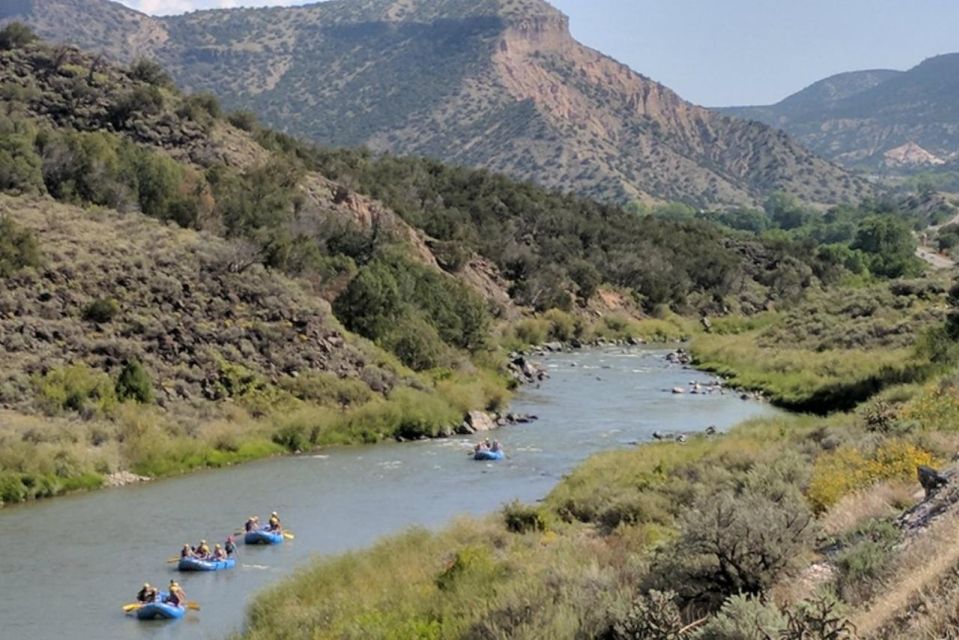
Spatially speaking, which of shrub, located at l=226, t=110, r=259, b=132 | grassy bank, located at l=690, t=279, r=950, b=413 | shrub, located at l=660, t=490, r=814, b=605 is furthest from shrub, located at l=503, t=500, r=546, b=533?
shrub, located at l=226, t=110, r=259, b=132

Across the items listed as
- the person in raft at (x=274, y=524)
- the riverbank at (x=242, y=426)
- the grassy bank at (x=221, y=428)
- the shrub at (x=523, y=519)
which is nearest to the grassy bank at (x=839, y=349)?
the riverbank at (x=242, y=426)

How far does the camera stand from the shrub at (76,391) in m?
45.8

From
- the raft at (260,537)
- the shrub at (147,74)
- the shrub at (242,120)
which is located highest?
the shrub at (147,74)

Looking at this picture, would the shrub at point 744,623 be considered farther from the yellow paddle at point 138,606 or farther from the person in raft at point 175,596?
the yellow paddle at point 138,606

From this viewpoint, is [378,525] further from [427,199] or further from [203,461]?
[427,199]

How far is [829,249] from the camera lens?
5709 inches

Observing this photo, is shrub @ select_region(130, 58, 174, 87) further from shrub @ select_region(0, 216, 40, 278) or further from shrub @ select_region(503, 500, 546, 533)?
shrub @ select_region(503, 500, 546, 533)

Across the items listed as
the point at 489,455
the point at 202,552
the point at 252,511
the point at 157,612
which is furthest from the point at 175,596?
the point at 489,455

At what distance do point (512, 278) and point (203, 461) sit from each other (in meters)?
67.5

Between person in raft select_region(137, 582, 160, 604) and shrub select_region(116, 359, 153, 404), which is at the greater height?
shrub select_region(116, 359, 153, 404)

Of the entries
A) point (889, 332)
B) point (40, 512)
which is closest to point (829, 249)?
point (889, 332)

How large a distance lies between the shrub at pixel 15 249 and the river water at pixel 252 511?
1630cm

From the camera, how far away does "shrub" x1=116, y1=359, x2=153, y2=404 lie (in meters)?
48.3

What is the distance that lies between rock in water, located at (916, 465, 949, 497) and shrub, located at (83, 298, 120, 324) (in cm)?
4269
